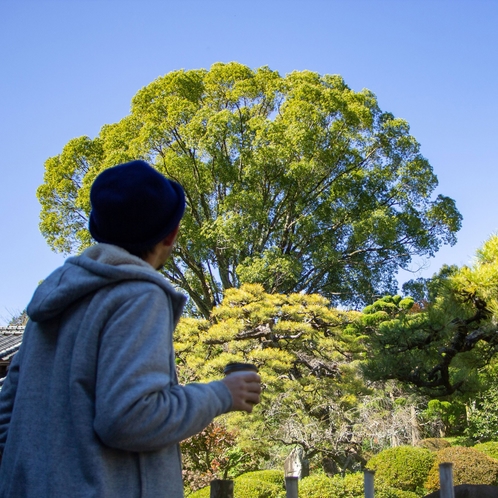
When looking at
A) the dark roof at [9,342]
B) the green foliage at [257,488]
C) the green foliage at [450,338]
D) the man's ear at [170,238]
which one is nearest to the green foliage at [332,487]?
the green foliage at [257,488]

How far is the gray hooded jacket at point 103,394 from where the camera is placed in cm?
86

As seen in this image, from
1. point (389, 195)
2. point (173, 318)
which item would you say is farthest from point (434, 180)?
point (173, 318)

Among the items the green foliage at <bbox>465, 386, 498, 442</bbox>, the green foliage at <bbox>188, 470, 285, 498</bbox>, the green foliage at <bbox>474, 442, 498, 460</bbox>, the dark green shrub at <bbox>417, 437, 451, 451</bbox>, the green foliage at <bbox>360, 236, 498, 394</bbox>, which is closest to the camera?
the green foliage at <bbox>360, 236, 498, 394</bbox>

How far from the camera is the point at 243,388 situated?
1033mm

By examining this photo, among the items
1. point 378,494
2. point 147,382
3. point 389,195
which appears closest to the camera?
point 147,382

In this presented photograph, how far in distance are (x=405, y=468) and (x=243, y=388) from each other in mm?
8408

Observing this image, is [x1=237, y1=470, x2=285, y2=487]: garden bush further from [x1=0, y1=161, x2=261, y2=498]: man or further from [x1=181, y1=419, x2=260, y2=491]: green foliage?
[x1=0, y1=161, x2=261, y2=498]: man

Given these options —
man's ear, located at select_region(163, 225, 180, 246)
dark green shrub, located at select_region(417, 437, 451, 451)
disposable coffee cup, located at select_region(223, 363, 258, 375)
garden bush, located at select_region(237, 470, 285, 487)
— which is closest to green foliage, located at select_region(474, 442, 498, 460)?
dark green shrub, located at select_region(417, 437, 451, 451)

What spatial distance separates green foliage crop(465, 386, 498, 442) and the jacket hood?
533 inches

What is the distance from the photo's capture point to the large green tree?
43.4 feet

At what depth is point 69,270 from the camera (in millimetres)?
991

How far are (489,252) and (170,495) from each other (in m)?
3.41

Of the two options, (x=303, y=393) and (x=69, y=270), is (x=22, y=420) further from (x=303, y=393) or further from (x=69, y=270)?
(x=303, y=393)

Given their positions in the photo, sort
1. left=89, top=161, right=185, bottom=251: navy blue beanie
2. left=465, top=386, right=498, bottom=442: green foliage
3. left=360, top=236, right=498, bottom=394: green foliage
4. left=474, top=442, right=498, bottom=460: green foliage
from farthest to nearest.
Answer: left=465, top=386, right=498, bottom=442: green foliage → left=474, top=442, right=498, bottom=460: green foliage → left=360, top=236, right=498, bottom=394: green foliage → left=89, top=161, right=185, bottom=251: navy blue beanie
